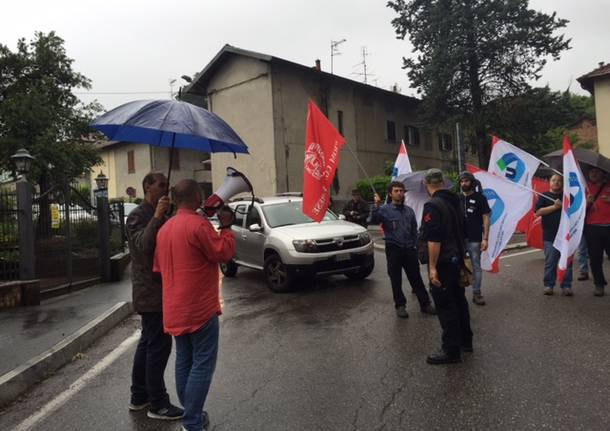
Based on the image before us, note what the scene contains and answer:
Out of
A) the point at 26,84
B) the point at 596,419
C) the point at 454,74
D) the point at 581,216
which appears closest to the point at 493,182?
the point at 581,216

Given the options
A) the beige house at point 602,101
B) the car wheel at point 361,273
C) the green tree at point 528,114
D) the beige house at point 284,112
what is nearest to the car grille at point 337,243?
the car wheel at point 361,273

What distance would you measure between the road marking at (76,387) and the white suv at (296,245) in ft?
9.31

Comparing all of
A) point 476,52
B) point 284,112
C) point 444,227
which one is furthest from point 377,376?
point 476,52

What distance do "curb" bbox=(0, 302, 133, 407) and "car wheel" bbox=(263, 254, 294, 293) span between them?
255 centimetres

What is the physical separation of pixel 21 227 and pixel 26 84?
13.0 meters

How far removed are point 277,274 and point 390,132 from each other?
75.9 feet

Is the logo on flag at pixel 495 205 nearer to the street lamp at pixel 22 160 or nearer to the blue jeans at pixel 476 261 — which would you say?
the blue jeans at pixel 476 261

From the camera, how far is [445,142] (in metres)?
35.5

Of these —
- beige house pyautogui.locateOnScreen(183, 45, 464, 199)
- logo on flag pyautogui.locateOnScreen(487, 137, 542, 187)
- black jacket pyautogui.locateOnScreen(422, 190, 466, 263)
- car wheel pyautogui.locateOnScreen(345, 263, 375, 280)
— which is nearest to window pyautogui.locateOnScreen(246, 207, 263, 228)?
car wheel pyautogui.locateOnScreen(345, 263, 375, 280)

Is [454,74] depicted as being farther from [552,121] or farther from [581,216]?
[581,216]

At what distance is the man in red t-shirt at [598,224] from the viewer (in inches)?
273

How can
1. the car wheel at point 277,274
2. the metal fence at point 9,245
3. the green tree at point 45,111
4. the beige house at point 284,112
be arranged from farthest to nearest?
the beige house at point 284,112 < the green tree at point 45,111 < the metal fence at point 9,245 < the car wheel at point 277,274

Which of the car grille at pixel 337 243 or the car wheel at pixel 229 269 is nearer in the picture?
the car grille at pixel 337 243

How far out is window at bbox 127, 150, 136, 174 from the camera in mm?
35719
